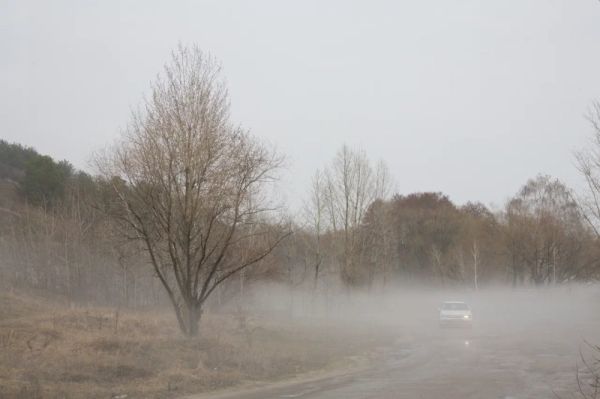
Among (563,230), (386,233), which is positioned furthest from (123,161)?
(563,230)

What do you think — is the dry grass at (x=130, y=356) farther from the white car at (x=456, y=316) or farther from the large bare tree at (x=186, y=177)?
the white car at (x=456, y=316)

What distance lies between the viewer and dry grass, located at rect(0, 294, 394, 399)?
12.9m

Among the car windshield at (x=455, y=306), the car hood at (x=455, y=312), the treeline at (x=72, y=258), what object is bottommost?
the car hood at (x=455, y=312)

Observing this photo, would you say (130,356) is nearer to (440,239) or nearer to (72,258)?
(72,258)

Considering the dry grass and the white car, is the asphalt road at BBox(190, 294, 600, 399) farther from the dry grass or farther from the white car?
the white car

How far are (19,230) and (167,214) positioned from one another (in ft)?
91.6

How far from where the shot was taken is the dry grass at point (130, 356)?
42.3ft

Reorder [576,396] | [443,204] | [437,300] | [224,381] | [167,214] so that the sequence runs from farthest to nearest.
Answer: [443,204] → [437,300] → [167,214] → [224,381] → [576,396]

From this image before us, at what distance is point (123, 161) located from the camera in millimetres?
18750

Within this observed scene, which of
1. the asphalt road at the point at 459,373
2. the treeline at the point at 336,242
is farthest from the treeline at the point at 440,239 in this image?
the asphalt road at the point at 459,373

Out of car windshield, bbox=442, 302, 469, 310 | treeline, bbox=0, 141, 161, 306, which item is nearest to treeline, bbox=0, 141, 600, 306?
treeline, bbox=0, 141, 161, 306

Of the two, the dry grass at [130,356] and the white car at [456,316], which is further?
the white car at [456,316]

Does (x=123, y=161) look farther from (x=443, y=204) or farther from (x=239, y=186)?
(x=443, y=204)

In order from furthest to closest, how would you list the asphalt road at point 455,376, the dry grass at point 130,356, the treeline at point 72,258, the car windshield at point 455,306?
1. the treeline at point 72,258
2. the car windshield at point 455,306
3. the dry grass at point 130,356
4. the asphalt road at point 455,376
